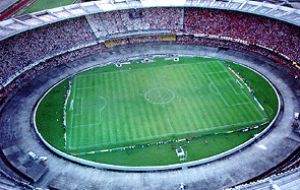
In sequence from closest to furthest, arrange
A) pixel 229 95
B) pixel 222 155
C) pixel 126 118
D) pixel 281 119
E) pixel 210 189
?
1. pixel 210 189
2. pixel 222 155
3. pixel 281 119
4. pixel 126 118
5. pixel 229 95

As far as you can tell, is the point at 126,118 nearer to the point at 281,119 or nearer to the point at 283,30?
the point at 281,119

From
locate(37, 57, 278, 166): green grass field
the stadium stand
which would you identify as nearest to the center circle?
locate(37, 57, 278, 166): green grass field

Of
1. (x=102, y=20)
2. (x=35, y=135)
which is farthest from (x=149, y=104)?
(x=102, y=20)

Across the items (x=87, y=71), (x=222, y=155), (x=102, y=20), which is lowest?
(x=222, y=155)

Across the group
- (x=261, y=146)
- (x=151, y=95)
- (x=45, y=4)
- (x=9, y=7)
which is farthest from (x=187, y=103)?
(x=9, y=7)

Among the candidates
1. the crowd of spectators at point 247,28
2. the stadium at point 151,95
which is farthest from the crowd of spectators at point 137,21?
the crowd of spectators at point 247,28

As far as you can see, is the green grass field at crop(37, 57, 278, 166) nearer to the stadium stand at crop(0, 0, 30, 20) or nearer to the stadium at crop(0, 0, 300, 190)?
the stadium at crop(0, 0, 300, 190)

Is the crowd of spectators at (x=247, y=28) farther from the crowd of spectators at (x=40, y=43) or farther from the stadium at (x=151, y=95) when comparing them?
the crowd of spectators at (x=40, y=43)

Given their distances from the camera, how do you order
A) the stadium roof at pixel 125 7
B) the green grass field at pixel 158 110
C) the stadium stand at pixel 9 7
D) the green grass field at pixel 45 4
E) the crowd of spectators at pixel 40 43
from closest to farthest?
1. the green grass field at pixel 158 110
2. the stadium roof at pixel 125 7
3. the crowd of spectators at pixel 40 43
4. the stadium stand at pixel 9 7
5. the green grass field at pixel 45 4
